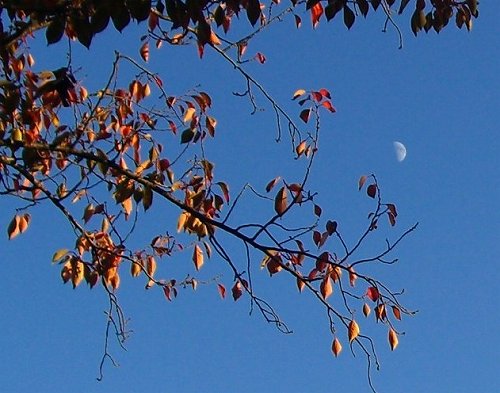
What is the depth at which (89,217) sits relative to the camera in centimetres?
394

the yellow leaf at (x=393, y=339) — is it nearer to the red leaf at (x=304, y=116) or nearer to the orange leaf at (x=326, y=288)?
the orange leaf at (x=326, y=288)

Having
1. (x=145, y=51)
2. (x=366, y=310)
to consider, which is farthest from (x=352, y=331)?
(x=145, y=51)

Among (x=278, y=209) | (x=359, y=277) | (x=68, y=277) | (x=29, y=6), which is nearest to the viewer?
(x=29, y=6)

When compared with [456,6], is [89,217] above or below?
below

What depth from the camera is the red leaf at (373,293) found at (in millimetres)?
3613

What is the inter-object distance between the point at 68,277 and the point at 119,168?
0.64 m

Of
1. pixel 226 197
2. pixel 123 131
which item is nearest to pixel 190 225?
pixel 226 197

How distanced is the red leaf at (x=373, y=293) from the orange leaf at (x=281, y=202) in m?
0.60

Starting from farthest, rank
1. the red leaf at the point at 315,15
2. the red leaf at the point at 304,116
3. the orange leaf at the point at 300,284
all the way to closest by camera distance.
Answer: the red leaf at the point at 315,15 → the red leaf at the point at 304,116 → the orange leaf at the point at 300,284

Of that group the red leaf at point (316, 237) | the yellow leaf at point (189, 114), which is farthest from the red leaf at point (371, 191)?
the yellow leaf at point (189, 114)

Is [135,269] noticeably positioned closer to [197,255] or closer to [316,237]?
[197,255]

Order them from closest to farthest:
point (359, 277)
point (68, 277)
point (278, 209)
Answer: point (278, 209)
point (359, 277)
point (68, 277)

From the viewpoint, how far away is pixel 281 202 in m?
3.23

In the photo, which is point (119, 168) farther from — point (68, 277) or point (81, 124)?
point (68, 277)
